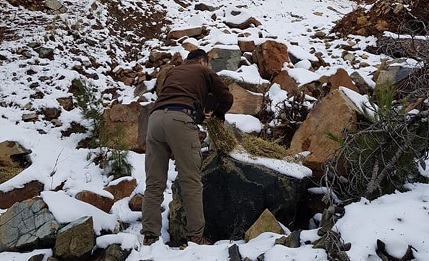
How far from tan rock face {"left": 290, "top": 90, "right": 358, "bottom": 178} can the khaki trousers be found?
1443 mm

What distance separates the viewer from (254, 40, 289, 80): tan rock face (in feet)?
25.3

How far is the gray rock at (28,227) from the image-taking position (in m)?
3.33

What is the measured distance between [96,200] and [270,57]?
4.44m

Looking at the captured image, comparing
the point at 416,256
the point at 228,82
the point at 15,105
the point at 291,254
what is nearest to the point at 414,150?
the point at 416,256

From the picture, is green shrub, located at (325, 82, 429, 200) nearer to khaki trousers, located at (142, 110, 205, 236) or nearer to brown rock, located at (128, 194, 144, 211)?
khaki trousers, located at (142, 110, 205, 236)

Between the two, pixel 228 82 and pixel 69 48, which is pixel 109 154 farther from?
pixel 69 48

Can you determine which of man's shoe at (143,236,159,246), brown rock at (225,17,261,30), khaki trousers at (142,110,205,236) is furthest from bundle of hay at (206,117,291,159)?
brown rock at (225,17,261,30)

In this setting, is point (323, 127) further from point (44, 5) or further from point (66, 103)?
point (44, 5)

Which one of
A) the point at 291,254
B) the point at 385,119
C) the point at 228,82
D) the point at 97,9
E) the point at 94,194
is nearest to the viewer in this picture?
the point at 291,254

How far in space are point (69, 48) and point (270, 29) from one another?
4.60 m

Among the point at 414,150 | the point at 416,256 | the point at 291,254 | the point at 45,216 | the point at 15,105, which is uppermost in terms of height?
the point at 414,150

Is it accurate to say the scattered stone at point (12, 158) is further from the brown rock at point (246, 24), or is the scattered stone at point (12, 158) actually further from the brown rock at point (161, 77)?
the brown rock at point (246, 24)

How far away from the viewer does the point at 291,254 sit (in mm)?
3012

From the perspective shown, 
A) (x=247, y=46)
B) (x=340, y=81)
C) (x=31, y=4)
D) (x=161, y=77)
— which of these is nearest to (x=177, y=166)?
(x=340, y=81)
